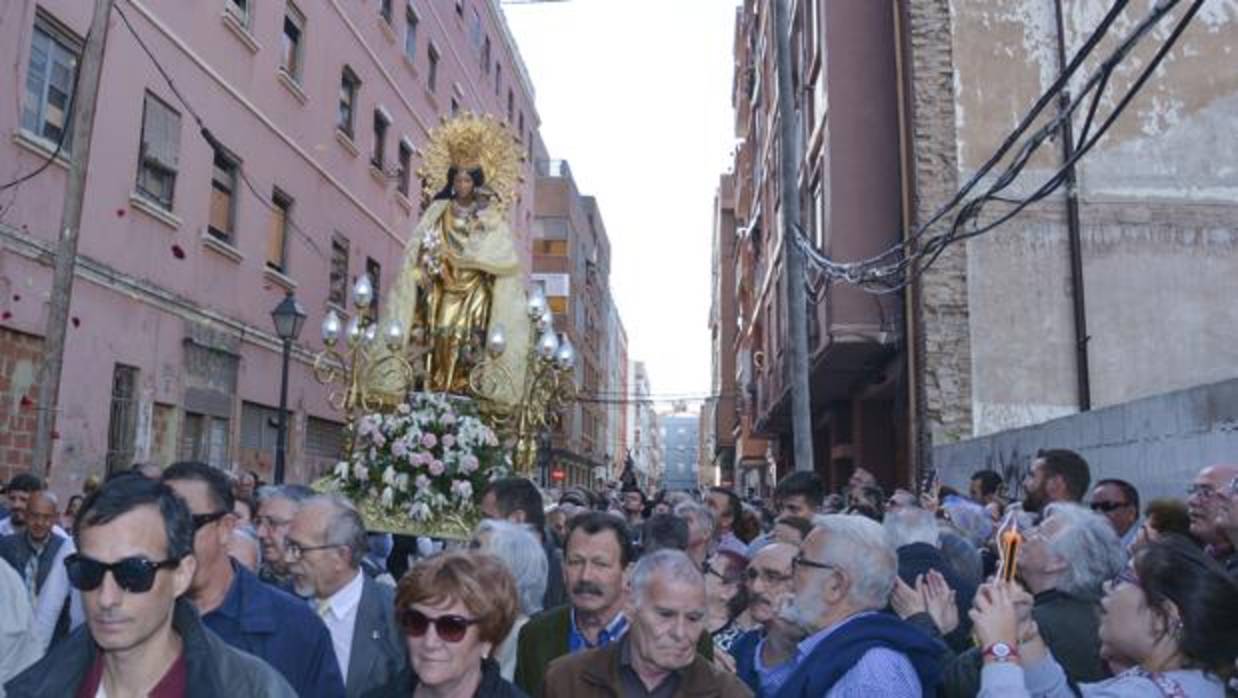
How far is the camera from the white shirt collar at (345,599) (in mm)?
4355

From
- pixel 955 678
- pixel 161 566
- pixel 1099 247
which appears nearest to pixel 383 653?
pixel 161 566

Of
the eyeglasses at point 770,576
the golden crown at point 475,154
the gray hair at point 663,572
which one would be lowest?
the eyeglasses at point 770,576

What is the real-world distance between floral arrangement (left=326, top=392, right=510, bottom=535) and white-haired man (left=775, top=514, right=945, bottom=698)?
5.66 metres

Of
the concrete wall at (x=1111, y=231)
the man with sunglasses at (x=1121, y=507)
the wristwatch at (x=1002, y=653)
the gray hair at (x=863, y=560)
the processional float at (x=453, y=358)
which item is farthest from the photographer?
the concrete wall at (x=1111, y=231)

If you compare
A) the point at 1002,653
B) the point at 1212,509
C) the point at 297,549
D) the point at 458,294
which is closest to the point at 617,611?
the point at 297,549

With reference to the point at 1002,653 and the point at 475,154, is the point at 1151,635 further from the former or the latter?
the point at 475,154

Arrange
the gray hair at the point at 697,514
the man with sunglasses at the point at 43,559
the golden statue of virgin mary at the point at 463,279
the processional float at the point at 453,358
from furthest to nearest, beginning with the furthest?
the golden statue of virgin mary at the point at 463,279 < the processional float at the point at 453,358 < the gray hair at the point at 697,514 < the man with sunglasses at the point at 43,559

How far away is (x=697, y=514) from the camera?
717cm

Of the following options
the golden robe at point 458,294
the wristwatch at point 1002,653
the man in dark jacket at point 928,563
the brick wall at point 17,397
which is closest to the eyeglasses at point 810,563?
the man in dark jacket at point 928,563

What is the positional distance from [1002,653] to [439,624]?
1.61 metres

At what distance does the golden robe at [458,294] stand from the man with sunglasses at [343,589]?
7.02 meters

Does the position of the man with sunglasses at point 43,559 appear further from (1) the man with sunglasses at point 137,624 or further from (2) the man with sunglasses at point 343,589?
(1) the man with sunglasses at point 137,624

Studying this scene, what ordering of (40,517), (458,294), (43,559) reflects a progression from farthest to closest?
(458,294) → (40,517) → (43,559)

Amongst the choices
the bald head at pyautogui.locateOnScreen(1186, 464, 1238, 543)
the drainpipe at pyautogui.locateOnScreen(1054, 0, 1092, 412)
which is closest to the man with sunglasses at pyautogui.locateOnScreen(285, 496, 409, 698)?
the bald head at pyautogui.locateOnScreen(1186, 464, 1238, 543)
